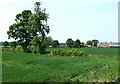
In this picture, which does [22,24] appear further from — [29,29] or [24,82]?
[24,82]

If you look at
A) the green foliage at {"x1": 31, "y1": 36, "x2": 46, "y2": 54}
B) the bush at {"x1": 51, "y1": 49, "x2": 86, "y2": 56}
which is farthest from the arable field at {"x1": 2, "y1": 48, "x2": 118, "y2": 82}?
the green foliage at {"x1": 31, "y1": 36, "x2": 46, "y2": 54}

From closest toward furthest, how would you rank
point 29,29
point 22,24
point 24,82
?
point 24,82 → point 29,29 → point 22,24

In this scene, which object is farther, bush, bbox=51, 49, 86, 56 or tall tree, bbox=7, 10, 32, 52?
tall tree, bbox=7, 10, 32, 52

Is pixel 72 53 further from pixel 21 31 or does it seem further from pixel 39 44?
pixel 21 31

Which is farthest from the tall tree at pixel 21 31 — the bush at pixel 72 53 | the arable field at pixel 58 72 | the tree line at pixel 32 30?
the arable field at pixel 58 72

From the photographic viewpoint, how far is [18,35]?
39.9 meters

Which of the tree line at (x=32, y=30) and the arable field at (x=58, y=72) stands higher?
the tree line at (x=32, y=30)

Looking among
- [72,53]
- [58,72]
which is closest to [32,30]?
[72,53]

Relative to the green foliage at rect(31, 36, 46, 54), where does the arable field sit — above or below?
below

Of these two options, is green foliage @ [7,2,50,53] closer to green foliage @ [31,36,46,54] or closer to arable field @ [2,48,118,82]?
green foliage @ [31,36,46,54]

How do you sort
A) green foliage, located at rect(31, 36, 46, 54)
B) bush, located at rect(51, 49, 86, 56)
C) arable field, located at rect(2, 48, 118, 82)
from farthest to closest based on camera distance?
green foliage, located at rect(31, 36, 46, 54)
bush, located at rect(51, 49, 86, 56)
arable field, located at rect(2, 48, 118, 82)

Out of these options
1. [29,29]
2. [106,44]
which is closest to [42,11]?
[29,29]

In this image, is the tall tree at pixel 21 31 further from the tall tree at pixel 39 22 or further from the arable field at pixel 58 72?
the arable field at pixel 58 72

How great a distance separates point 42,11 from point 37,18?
2.58m
